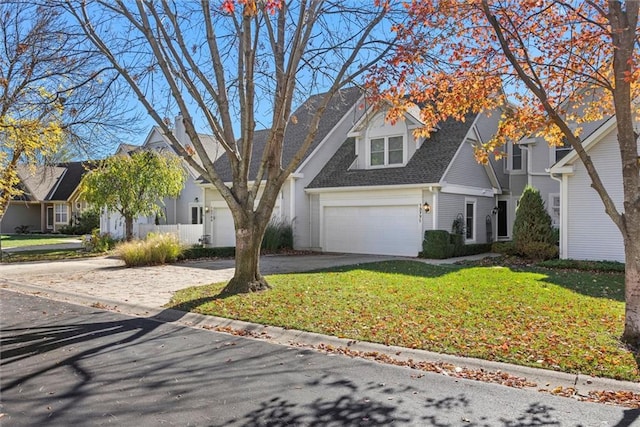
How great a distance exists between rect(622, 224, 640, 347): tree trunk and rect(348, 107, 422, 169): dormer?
14226 mm

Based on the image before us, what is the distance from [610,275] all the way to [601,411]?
406 inches

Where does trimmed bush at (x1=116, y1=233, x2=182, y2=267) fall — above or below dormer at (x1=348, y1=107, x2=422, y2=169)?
below

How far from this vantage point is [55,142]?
1603 centimetres

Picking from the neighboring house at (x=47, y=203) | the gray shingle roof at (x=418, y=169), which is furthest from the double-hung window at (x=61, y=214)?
the gray shingle roof at (x=418, y=169)

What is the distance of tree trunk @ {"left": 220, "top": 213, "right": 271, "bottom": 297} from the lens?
10297mm

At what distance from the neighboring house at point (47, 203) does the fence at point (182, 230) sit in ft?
56.5

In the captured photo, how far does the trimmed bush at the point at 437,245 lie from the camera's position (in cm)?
1812

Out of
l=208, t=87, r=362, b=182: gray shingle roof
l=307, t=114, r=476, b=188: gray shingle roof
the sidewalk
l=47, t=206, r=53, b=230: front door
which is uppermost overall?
l=208, t=87, r=362, b=182: gray shingle roof

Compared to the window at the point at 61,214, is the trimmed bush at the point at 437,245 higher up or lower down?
lower down

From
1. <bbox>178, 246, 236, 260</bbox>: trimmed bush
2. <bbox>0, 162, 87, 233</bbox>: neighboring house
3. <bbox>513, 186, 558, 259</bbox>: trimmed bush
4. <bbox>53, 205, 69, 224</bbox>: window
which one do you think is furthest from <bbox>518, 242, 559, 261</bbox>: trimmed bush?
<bbox>53, 205, 69, 224</bbox>: window

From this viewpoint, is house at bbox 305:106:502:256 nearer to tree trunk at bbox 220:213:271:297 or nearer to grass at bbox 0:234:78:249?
tree trunk at bbox 220:213:271:297

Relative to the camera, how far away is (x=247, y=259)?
1034 cm

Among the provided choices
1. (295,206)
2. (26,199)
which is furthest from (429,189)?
(26,199)

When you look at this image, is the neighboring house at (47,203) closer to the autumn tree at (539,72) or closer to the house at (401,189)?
the house at (401,189)
